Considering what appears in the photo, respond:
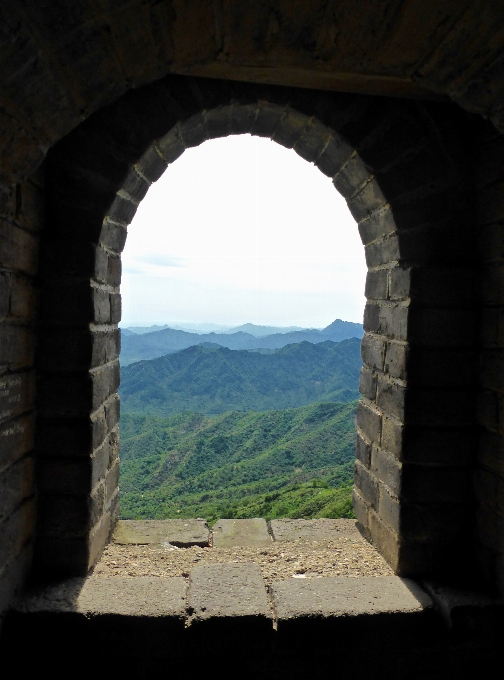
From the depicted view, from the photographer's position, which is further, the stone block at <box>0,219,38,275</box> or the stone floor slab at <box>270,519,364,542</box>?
the stone floor slab at <box>270,519,364,542</box>

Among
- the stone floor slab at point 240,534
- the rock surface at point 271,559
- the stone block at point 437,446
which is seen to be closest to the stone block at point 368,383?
the stone block at point 437,446

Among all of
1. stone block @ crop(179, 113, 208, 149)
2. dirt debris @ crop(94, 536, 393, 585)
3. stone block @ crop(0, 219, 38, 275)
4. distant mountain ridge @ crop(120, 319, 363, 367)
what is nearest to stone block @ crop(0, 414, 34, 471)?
stone block @ crop(0, 219, 38, 275)

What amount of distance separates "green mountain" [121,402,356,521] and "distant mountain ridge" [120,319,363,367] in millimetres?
55914

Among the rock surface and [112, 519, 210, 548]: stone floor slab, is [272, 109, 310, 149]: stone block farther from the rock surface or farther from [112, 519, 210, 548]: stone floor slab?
[112, 519, 210, 548]: stone floor slab

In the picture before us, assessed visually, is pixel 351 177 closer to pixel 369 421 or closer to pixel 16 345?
pixel 369 421

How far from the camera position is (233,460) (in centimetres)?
1706

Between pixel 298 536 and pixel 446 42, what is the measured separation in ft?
9.57

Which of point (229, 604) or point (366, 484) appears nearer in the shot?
point (229, 604)

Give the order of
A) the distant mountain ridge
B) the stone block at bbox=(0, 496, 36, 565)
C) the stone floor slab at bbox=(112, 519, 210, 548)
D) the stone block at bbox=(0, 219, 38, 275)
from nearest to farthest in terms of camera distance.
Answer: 1. the stone block at bbox=(0, 219, 38, 275)
2. the stone block at bbox=(0, 496, 36, 565)
3. the stone floor slab at bbox=(112, 519, 210, 548)
4. the distant mountain ridge

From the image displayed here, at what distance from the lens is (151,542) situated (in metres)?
3.08

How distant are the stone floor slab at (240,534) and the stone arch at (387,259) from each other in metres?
0.89

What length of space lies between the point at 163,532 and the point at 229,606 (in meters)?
1.09

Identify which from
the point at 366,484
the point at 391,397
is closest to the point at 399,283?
the point at 391,397

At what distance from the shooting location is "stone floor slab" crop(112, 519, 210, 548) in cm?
310
